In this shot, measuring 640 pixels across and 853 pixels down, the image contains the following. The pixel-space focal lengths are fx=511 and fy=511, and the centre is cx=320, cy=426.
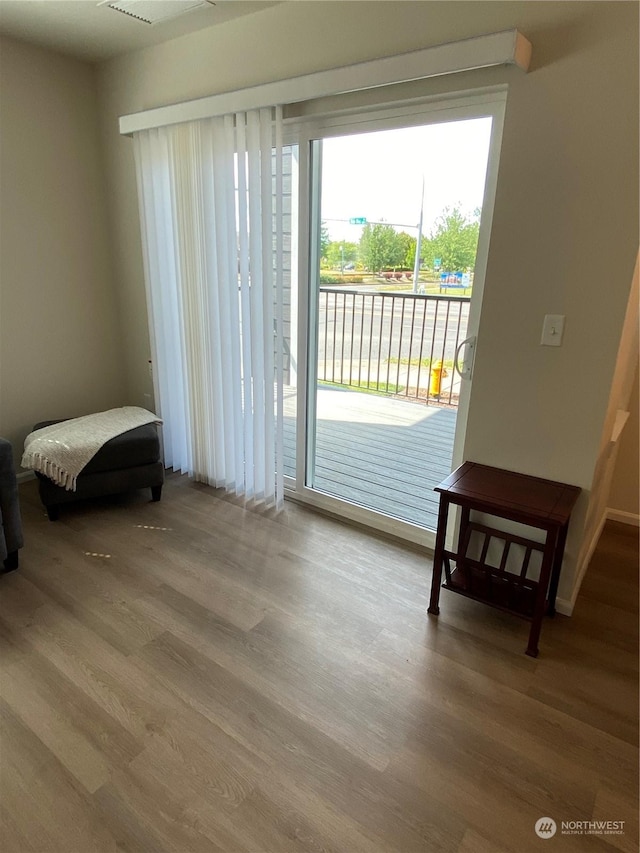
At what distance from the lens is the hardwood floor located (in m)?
1.46

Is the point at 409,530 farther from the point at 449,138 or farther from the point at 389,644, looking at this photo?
the point at 449,138

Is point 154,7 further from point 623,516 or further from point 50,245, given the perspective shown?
point 623,516

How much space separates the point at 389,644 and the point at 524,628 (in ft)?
2.02

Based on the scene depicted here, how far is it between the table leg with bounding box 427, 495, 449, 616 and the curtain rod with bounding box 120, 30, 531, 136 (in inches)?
66.9

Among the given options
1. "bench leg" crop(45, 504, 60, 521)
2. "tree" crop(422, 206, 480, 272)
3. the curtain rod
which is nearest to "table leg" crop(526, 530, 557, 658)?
"tree" crop(422, 206, 480, 272)

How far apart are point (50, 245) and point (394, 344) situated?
300 centimetres

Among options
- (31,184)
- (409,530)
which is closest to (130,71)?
(31,184)

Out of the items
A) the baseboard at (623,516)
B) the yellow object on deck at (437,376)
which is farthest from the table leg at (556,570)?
the yellow object on deck at (437,376)

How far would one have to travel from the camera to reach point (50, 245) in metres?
3.44

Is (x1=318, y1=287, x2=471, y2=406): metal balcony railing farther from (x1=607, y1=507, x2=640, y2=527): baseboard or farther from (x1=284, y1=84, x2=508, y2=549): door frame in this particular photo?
(x1=607, y1=507, x2=640, y2=527): baseboard

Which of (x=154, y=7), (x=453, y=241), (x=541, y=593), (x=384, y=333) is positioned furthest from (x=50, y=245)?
(x=541, y=593)

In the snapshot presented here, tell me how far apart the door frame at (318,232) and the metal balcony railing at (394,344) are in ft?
5.31

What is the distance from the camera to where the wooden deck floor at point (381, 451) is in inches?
131

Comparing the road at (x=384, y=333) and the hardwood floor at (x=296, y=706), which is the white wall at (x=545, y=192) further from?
the road at (x=384, y=333)
